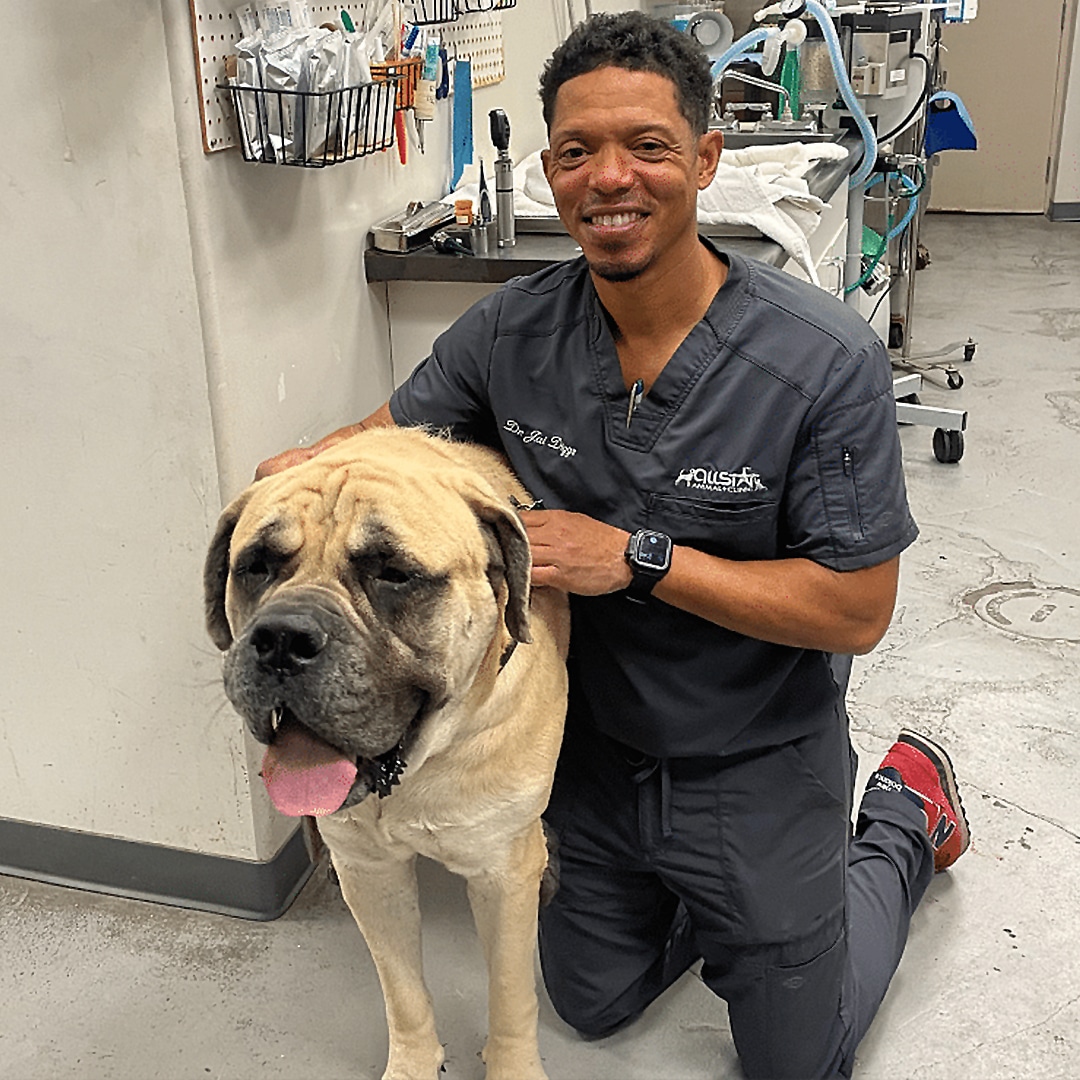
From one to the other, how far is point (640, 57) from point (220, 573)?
0.69 meters

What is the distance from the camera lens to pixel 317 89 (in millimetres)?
1511

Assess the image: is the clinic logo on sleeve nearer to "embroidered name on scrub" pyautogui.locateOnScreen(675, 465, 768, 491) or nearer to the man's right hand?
"embroidered name on scrub" pyautogui.locateOnScreen(675, 465, 768, 491)

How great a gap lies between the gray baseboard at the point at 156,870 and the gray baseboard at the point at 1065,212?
6531mm

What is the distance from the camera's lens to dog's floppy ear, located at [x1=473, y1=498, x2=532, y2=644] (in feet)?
3.82

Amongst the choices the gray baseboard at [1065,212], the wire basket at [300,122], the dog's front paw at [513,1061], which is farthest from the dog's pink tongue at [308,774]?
the gray baseboard at [1065,212]

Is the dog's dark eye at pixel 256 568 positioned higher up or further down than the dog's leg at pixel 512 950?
higher up

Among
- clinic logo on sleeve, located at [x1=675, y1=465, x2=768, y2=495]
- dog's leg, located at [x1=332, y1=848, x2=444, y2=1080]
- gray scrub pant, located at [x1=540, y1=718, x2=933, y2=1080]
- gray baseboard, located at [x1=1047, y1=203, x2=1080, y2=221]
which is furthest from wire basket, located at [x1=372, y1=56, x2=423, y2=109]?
gray baseboard, located at [x1=1047, y1=203, x2=1080, y2=221]

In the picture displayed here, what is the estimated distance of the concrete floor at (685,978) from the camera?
1.61 meters

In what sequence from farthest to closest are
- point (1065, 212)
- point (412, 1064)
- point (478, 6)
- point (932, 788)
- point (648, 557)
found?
1. point (1065, 212)
2. point (478, 6)
3. point (932, 788)
4. point (412, 1064)
5. point (648, 557)

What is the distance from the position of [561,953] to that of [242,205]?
1069 mm

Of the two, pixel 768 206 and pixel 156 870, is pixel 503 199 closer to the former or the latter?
pixel 768 206

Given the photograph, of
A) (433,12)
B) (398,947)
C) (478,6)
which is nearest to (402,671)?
(398,947)

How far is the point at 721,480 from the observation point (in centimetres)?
133

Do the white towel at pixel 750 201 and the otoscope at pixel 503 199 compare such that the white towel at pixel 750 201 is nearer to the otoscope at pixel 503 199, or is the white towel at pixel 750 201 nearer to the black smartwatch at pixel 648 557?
the otoscope at pixel 503 199
